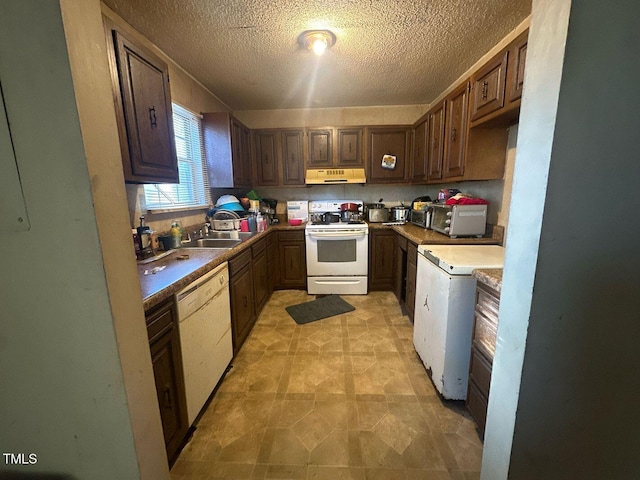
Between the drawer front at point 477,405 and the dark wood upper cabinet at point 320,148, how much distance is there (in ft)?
9.47

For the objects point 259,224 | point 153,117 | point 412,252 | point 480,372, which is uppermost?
point 153,117

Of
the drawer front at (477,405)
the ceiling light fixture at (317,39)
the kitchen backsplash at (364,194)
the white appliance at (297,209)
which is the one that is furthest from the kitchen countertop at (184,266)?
the ceiling light fixture at (317,39)

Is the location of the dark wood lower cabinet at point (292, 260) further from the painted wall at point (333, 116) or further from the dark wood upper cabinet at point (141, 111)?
the dark wood upper cabinet at point (141, 111)

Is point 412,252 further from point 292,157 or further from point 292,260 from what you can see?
point 292,157

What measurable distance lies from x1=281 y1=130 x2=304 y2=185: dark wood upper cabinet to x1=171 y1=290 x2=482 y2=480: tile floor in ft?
7.04

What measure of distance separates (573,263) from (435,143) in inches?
94.0

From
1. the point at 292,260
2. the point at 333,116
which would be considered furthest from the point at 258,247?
the point at 333,116

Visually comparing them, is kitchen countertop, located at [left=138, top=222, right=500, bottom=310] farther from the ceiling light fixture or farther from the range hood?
the ceiling light fixture

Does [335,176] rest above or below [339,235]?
above

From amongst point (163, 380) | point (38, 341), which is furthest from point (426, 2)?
point (163, 380)

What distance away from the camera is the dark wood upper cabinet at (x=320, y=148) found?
11.0 feet

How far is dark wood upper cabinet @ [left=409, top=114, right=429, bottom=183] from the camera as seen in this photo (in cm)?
287

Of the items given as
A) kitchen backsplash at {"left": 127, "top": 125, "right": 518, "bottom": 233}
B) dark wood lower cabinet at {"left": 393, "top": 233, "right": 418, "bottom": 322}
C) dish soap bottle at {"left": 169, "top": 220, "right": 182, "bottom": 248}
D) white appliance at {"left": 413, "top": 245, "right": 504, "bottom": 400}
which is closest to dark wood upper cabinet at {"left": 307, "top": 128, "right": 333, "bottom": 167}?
kitchen backsplash at {"left": 127, "top": 125, "right": 518, "bottom": 233}

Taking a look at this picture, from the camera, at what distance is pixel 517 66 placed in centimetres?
142
